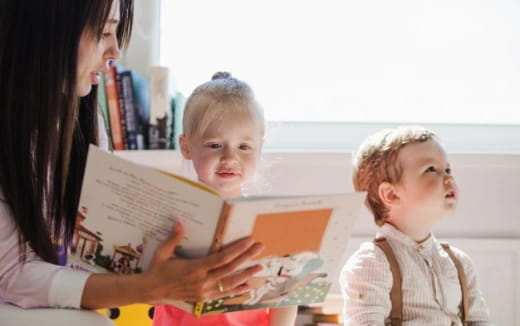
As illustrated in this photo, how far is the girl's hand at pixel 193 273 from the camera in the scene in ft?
3.59

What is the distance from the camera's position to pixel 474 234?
7.27 feet

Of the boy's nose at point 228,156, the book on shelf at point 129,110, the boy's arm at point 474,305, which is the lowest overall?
the boy's arm at point 474,305

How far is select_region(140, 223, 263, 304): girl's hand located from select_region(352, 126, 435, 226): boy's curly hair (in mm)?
605

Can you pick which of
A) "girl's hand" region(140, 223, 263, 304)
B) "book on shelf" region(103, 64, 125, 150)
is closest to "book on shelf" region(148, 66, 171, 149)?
"book on shelf" region(103, 64, 125, 150)

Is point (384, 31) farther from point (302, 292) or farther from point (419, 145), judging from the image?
point (302, 292)

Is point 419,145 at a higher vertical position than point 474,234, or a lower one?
higher

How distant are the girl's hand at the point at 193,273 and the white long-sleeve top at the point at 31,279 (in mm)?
120

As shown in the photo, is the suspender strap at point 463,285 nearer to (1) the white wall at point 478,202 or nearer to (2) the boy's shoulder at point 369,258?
(2) the boy's shoulder at point 369,258

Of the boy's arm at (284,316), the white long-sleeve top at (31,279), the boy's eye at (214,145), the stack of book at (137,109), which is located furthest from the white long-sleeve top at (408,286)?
the stack of book at (137,109)

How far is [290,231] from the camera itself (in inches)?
44.6

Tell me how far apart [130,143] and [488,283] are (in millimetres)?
1168

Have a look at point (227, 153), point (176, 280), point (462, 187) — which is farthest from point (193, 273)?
point (462, 187)

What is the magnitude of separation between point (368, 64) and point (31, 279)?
5.13ft

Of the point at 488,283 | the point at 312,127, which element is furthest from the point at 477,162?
the point at 312,127
